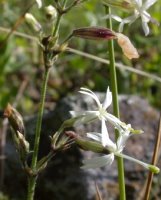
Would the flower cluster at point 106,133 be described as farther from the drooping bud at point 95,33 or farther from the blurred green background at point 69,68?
the blurred green background at point 69,68

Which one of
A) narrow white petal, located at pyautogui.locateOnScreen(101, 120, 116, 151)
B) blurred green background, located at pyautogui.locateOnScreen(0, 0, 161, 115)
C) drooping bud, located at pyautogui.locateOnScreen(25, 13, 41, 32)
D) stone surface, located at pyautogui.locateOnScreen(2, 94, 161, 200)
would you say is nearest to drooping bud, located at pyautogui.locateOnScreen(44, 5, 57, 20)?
drooping bud, located at pyautogui.locateOnScreen(25, 13, 41, 32)

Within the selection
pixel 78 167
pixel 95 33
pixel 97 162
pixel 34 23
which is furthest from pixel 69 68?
pixel 97 162

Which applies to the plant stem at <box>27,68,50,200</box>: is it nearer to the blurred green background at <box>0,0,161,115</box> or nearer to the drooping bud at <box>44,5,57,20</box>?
the drooping bud at <box>44,5,57,20</box>

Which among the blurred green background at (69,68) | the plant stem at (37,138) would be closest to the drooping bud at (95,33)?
the plant stem at (37,138)

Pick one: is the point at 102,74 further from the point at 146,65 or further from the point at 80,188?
the point at 80,188

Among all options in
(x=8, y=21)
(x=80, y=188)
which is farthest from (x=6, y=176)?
(x=8, y=21)

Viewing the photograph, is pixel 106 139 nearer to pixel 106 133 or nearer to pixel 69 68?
pixel 106 133
